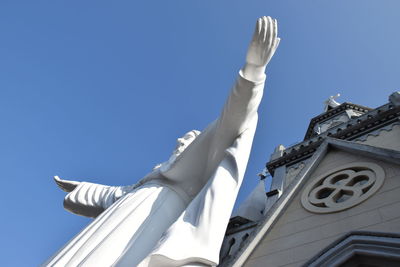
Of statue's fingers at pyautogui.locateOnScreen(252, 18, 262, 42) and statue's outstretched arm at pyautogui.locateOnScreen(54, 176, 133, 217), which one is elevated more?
statue's fingers at pyautogui.locateOnScreen(252, 18, 262, 42)

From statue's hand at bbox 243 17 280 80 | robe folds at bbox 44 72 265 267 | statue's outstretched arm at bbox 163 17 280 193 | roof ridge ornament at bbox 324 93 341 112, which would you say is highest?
roof ridge ornament at bbox 324 93 341 112

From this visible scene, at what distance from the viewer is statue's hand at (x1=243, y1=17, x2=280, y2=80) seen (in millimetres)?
4145

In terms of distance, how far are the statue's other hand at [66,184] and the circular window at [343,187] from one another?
3.95m

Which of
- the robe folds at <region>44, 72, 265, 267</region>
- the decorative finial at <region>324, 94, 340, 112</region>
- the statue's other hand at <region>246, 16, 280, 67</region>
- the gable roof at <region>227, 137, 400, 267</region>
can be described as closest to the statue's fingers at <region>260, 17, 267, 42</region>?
the statue's other hand at <region>246, 16, 280, 67</region>

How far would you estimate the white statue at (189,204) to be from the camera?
3.43 m

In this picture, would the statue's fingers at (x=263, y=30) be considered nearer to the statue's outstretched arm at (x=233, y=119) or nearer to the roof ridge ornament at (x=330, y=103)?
the statue's outstretched arm at (x=233, y=119)

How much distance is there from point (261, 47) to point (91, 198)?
330 cm

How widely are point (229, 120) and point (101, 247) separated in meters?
2.02

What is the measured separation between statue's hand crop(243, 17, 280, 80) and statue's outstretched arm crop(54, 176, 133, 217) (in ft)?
8.30

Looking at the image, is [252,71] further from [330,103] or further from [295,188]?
[330,103]

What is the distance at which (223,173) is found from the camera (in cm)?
407

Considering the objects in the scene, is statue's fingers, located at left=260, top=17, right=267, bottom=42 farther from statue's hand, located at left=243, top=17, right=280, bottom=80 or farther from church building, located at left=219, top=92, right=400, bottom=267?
church building, located at left=219, top=92, right=400, bottom=267

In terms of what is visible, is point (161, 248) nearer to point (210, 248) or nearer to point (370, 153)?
point (210, 248)

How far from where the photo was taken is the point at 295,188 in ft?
23.7
